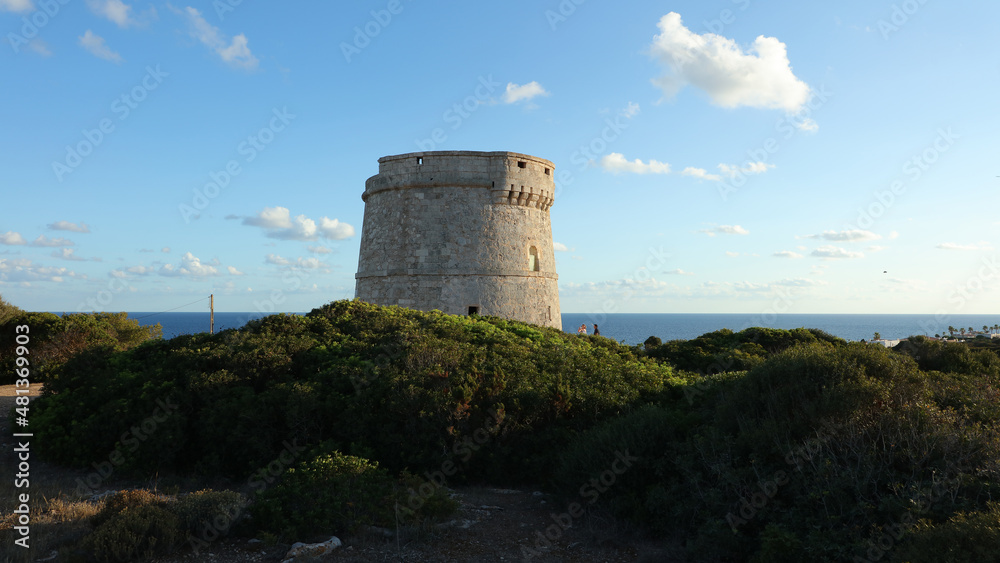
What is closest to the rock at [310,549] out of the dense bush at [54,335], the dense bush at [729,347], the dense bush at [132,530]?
the dense bush at [132,530]

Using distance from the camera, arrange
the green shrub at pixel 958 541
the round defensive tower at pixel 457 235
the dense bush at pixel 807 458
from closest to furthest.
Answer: the green shrub at pixel 958 541
the dense bush at pixel 807 458
the round defensive tower at pixel 457 235

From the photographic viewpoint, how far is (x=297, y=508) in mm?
6680

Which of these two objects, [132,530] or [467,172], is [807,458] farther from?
[467,172]

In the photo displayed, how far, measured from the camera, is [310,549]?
240 inches

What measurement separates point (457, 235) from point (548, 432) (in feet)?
35.9

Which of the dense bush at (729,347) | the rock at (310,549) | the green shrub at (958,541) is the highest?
the dense bush at (729,347)

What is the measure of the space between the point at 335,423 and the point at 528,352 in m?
3.97

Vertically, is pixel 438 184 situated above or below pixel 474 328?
above

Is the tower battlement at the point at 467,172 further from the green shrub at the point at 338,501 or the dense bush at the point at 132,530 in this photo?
the dense bush at the point at 132,530

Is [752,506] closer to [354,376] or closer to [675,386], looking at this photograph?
[675,386]

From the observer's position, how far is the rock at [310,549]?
604 centimetres

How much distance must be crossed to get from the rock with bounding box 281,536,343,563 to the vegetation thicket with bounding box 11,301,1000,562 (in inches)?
11.7

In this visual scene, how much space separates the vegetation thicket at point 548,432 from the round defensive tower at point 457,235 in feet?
18.1

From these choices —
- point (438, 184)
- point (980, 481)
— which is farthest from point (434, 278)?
point (980, 481)
